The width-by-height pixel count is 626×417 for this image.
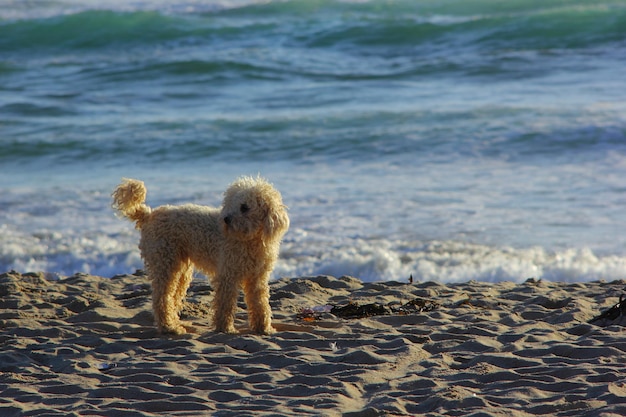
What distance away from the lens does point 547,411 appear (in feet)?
14.6

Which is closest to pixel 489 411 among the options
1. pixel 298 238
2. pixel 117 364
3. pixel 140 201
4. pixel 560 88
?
pixel 117 364

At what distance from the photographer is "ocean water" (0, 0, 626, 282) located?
978 centimetres

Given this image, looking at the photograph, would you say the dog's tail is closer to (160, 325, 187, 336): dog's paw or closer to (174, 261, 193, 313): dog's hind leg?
(174, 261, 193, 313): dog's hind leg

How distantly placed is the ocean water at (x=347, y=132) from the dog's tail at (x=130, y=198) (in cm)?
316

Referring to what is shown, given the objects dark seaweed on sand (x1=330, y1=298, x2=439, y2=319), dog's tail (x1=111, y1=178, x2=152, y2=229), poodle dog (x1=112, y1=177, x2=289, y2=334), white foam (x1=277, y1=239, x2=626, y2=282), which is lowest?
white foam (x1=277, y1=239, x2=626, y2=282)

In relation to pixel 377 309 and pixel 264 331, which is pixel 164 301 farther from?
pixel 377 309

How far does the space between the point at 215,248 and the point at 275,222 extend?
0.54m

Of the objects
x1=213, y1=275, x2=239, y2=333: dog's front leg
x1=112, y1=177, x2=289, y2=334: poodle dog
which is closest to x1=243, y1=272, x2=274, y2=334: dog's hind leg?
x1=112, y1=177, x2=289, y2=334: poodle dog

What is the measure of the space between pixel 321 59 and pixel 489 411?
1997 centimetres

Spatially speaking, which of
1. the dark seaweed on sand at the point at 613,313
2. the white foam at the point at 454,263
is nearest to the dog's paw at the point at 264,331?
the dark seaweed on sand at the point at 613,313

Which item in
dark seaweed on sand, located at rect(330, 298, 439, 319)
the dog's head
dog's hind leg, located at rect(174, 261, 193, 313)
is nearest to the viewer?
the dog's head

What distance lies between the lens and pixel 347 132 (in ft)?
52.6

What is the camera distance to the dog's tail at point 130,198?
599 cm

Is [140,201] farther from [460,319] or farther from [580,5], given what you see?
[580,5]
